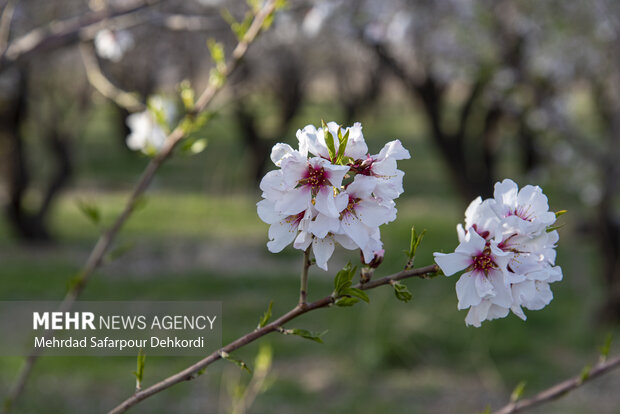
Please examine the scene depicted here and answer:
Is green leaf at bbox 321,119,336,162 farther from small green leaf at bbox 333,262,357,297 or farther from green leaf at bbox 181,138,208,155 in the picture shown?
green leaf at bbox 181,138,208,155

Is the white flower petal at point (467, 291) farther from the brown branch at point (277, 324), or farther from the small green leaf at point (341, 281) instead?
the small green leaf at point (341, 281)

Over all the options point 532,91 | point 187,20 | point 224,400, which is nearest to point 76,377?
point 224,400

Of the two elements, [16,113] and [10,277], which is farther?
[16,113]

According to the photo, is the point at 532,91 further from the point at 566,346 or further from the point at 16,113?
the point at 16,113

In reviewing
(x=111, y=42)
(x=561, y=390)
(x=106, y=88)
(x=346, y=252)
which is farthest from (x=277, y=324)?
(x=346, y=252)

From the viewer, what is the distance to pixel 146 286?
8.05 metres

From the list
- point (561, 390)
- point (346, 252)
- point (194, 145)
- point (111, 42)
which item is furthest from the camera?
point (346, 252)

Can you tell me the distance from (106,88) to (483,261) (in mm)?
1744

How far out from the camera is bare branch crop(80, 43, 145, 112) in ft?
6.86

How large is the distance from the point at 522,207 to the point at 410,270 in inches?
7.3

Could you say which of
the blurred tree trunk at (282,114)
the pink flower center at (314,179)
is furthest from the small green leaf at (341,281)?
the blurred tree trunk at (282,114)

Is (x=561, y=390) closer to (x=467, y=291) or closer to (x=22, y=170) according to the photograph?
(x=467, y=291)

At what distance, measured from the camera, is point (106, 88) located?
238 cm

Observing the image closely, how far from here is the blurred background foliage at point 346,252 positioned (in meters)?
5.09
